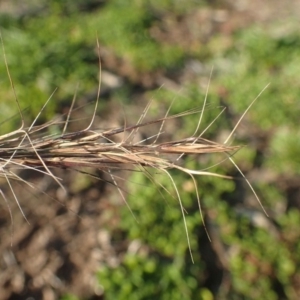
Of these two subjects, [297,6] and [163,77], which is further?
[297,6]

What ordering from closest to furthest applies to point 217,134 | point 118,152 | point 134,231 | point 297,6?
point 118,152
point 134,231
point 217,134
point 297,6

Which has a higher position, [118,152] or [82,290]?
[118,152]

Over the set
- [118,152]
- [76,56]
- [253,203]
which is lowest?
[253,203]

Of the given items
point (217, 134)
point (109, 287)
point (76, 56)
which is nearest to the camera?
point (109, 287)

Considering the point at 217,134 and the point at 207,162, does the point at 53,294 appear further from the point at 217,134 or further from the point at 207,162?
the point at 217,134

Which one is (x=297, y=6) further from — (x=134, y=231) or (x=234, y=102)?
(x=134, y=231)

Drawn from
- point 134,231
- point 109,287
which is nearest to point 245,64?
point 134,231
